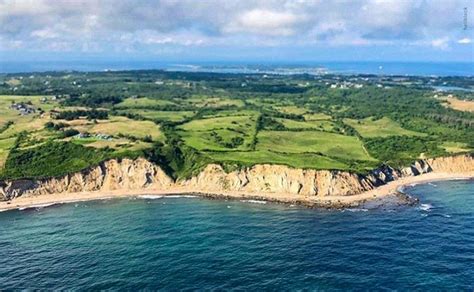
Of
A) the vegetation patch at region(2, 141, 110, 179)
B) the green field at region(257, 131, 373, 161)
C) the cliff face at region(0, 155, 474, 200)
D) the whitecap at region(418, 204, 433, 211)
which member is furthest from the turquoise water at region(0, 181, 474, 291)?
the green field at region(257, 131, 373, 161)

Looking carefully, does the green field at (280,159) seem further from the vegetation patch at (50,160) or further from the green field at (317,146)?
the vegetation patch at (50,160)

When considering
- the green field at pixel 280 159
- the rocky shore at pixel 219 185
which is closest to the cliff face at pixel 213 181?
the rocky shore at pixel 219 185

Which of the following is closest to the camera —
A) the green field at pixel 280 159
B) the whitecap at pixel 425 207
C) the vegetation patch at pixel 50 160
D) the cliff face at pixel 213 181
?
the whitecap at pixel 425 207

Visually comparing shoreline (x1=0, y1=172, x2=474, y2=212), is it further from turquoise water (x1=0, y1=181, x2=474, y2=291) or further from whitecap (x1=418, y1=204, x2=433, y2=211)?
turquoise water (x1=0, y1=181, x2=474, y2=291)

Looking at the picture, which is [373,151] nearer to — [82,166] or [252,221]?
[252,221]

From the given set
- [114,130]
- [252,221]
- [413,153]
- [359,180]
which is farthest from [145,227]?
[413,153]

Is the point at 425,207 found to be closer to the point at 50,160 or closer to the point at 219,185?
the point at 219,185
